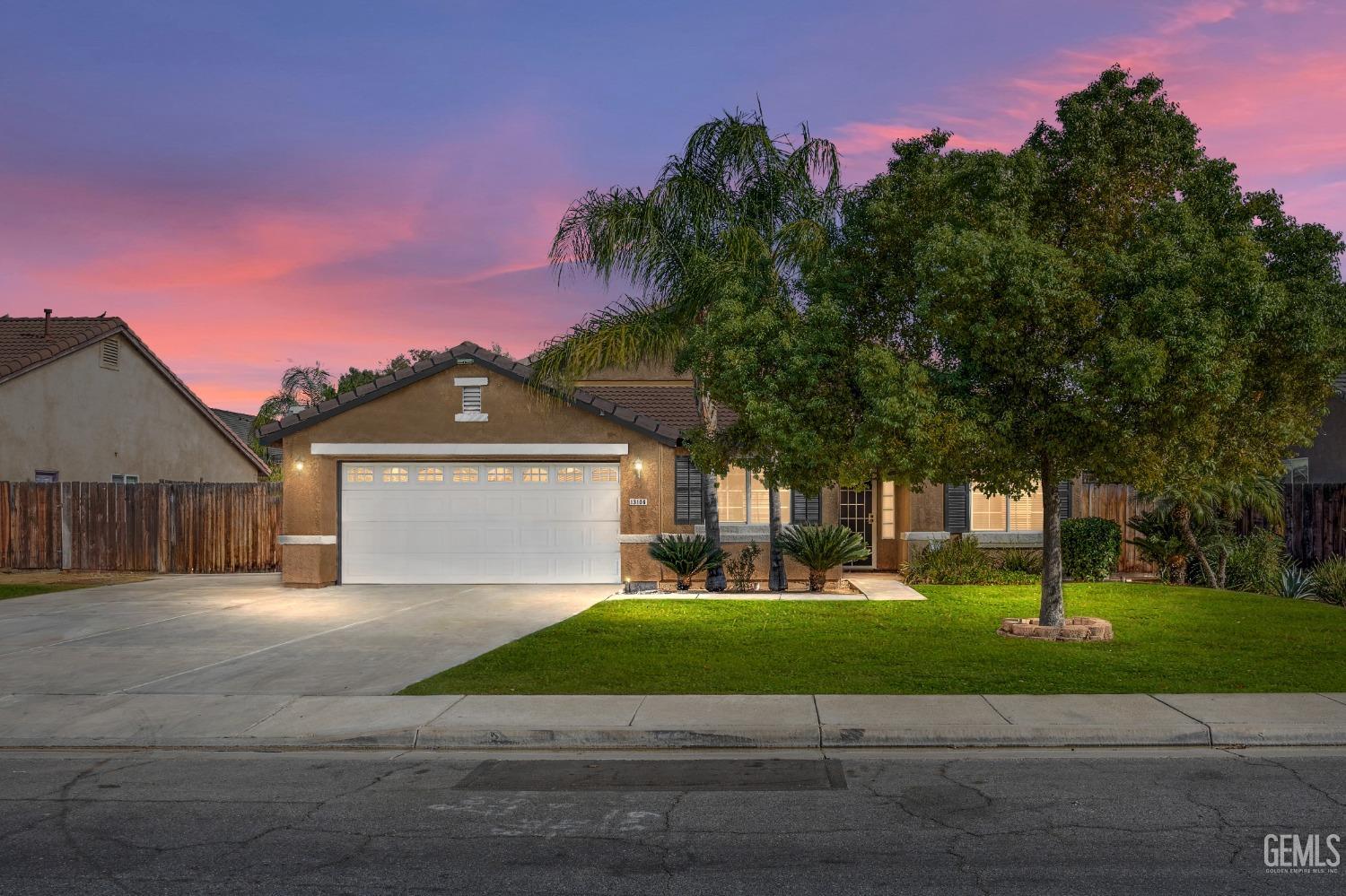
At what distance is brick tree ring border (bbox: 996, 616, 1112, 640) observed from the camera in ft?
41.5

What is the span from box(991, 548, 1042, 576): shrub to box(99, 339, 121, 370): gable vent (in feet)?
79.6

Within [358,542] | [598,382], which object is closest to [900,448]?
[358,542]

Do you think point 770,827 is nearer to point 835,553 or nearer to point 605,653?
point 605,653

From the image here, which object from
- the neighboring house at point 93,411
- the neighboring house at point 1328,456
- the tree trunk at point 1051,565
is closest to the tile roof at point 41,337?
the neighboring house at point 93,411

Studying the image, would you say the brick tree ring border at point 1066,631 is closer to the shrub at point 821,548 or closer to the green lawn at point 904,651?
the green lawn at point 904,651

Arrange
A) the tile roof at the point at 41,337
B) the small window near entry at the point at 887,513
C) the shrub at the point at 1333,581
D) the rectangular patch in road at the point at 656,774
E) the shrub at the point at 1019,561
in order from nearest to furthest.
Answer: the rectangular patch in road at the point at 656,774
the shrub at the point at 1333,581
the shrub at the point at 1019,561
the small window near entry at the point at 887,513
the tile roof at the point at 41,337

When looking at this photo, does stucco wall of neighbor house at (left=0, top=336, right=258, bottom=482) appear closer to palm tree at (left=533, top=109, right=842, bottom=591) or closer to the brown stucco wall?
the brown stucco wall

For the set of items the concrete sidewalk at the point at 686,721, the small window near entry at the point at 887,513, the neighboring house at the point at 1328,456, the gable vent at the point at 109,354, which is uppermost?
the gable vent at the point at 109,354

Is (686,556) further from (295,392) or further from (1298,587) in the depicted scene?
(295,392)

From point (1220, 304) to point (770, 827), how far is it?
821cm

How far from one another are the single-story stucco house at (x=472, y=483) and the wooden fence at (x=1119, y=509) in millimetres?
6817

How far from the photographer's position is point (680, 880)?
5.24 meters

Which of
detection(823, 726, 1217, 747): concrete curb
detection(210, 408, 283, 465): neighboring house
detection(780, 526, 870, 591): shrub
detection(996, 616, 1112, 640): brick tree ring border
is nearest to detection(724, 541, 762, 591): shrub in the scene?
detection(780, 526, 870, 591): shrub

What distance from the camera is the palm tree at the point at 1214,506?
18688 mm
